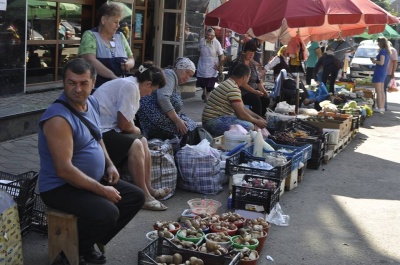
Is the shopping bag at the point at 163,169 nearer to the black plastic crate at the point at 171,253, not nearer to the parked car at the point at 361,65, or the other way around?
the black plastic crate at the point at 171,253

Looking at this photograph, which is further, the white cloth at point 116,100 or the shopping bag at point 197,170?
the shopping bag at point 197,170

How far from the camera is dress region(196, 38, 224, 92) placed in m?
14.2

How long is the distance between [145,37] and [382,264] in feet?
36.2

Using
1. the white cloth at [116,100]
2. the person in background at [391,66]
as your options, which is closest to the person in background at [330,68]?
the person in background at [391,66]

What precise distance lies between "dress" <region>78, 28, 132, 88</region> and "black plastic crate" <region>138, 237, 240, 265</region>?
2.77 metres

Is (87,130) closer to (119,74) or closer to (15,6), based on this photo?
(119,74)

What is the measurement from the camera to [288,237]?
581 centimetres

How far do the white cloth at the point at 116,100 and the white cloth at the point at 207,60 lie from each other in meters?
8.24

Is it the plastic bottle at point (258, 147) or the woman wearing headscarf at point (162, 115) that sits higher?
the woman wearing headscarf at point (162, 115)

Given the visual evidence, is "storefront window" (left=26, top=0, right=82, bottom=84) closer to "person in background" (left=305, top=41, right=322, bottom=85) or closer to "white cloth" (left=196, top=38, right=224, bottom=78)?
"white cloth" (left=196, top=38, right=224, bottom=78)

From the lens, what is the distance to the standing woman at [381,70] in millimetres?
15359

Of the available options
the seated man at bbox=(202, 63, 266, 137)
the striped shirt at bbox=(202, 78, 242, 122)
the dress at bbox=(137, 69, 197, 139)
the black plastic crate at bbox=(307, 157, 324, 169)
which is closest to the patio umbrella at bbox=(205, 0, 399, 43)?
the seated man at bbox=(202, 63, 266, 137)

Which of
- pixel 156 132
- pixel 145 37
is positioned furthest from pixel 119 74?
pixel 145 37

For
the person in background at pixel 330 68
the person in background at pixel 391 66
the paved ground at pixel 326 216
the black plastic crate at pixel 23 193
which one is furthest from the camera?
the person in background at pixel 391 66
